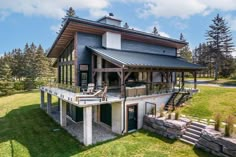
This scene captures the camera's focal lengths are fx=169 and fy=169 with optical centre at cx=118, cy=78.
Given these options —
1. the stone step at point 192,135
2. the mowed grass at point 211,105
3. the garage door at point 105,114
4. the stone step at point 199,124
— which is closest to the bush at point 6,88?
the garage door at point 105,114

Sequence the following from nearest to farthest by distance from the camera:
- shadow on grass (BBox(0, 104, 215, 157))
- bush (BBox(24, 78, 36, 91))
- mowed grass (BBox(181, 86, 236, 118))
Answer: shadow on grass (BBox(0, 104, 215, 157)) → mowed grass (BBox(181, 86, 236, 118)) → bush (BBox(24, 78, 36, 91))

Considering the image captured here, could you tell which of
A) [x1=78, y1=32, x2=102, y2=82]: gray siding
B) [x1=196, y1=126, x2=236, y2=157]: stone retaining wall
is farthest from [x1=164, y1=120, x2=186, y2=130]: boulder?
[x1=78, y1=32, x2=102, y2=82]: gray siding

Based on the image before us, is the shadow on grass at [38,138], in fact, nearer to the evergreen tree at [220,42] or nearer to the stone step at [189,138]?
the stone step at [189,138]

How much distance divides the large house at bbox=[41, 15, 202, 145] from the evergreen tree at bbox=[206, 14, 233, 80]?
24.1 metres

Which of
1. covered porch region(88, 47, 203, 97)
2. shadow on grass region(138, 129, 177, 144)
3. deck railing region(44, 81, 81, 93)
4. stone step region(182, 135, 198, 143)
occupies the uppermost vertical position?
covered porch region(88, 47, 203, 97)

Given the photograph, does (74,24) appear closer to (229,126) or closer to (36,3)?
(36,3)

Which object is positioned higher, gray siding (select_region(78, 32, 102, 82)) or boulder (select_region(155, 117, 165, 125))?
gray siding (select_region(78, 32, 102, 82))

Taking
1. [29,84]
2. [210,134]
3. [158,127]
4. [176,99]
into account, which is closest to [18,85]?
[29,84]

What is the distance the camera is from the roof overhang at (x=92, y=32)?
13.1m

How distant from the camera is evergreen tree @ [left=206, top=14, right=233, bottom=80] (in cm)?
3700

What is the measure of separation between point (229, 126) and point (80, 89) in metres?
10.5

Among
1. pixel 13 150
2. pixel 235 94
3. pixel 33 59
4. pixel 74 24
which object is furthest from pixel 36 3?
pixel 33 59

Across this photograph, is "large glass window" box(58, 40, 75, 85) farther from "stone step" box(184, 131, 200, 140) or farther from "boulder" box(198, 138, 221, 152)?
"boulder" box(198, 138, 221, 152)

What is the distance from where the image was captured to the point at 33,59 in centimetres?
4134
